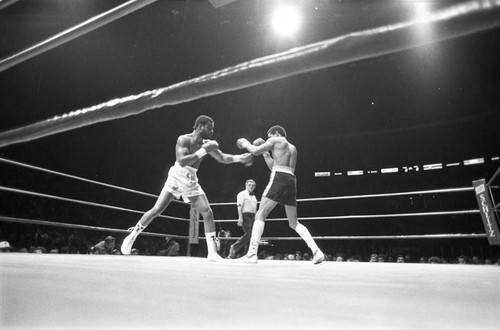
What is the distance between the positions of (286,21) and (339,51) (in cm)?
497

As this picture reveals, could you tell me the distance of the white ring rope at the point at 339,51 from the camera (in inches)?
20.7

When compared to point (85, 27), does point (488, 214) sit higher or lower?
lower

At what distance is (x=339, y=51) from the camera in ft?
2.14

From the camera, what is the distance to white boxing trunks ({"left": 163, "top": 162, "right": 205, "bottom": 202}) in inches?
112

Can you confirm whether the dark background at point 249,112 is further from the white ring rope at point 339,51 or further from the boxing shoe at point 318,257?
the white ring rope at point 339,51

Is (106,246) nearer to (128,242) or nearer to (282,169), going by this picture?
(128,242)

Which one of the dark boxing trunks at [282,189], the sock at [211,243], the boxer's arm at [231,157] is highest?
the boxer's arm at [231,157]

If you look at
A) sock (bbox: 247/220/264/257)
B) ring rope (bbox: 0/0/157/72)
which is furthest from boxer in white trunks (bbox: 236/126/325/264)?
ring rope (bbox: 0/0/157/72)

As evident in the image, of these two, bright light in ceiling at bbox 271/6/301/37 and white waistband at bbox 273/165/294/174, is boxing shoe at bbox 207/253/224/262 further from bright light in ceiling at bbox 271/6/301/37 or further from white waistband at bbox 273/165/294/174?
bright light in ceiling at bbox 271/6/301/37

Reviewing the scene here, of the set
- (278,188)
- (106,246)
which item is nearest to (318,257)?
(278,188)

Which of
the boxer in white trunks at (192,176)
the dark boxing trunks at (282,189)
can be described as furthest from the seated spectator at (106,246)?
the dark boxing trunks at (282,189)

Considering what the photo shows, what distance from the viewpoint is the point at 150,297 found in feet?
2.35

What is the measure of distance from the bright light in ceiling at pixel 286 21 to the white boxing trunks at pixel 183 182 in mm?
2945

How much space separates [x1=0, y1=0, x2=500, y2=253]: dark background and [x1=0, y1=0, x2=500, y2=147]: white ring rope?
4360 millimetres
